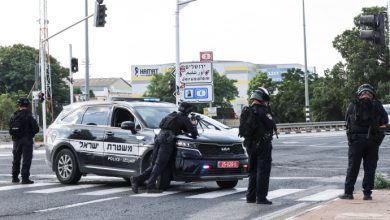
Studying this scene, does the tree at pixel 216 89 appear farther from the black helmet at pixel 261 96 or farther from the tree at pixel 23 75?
the black helmet at pixel 261 96

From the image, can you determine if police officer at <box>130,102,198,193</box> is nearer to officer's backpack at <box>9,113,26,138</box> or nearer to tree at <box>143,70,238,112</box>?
officer's backpack at <box>9,113,26,138</box>

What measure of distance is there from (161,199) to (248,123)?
7.03ft

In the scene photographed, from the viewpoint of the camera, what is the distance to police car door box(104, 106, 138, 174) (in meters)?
12.7

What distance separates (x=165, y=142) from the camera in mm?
11617

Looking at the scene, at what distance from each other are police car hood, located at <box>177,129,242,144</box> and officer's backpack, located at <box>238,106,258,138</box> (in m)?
2.11

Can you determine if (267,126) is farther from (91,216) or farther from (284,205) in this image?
(91,216)

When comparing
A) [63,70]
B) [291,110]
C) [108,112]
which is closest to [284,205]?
[108,112]

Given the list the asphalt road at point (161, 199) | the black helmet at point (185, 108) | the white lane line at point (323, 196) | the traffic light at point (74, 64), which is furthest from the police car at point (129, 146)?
the traffic light at point (74, 64)

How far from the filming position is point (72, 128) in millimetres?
13906

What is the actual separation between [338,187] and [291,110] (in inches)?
2775

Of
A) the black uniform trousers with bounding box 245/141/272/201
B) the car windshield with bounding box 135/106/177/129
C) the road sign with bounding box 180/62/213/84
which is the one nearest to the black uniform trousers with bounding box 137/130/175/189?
the car windshield with bounding box 135/106/177/129

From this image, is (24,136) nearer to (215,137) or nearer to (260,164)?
(215,137)

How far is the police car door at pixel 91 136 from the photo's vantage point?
13305 millimetres

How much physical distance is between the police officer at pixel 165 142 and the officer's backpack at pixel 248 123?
198 centimetres
